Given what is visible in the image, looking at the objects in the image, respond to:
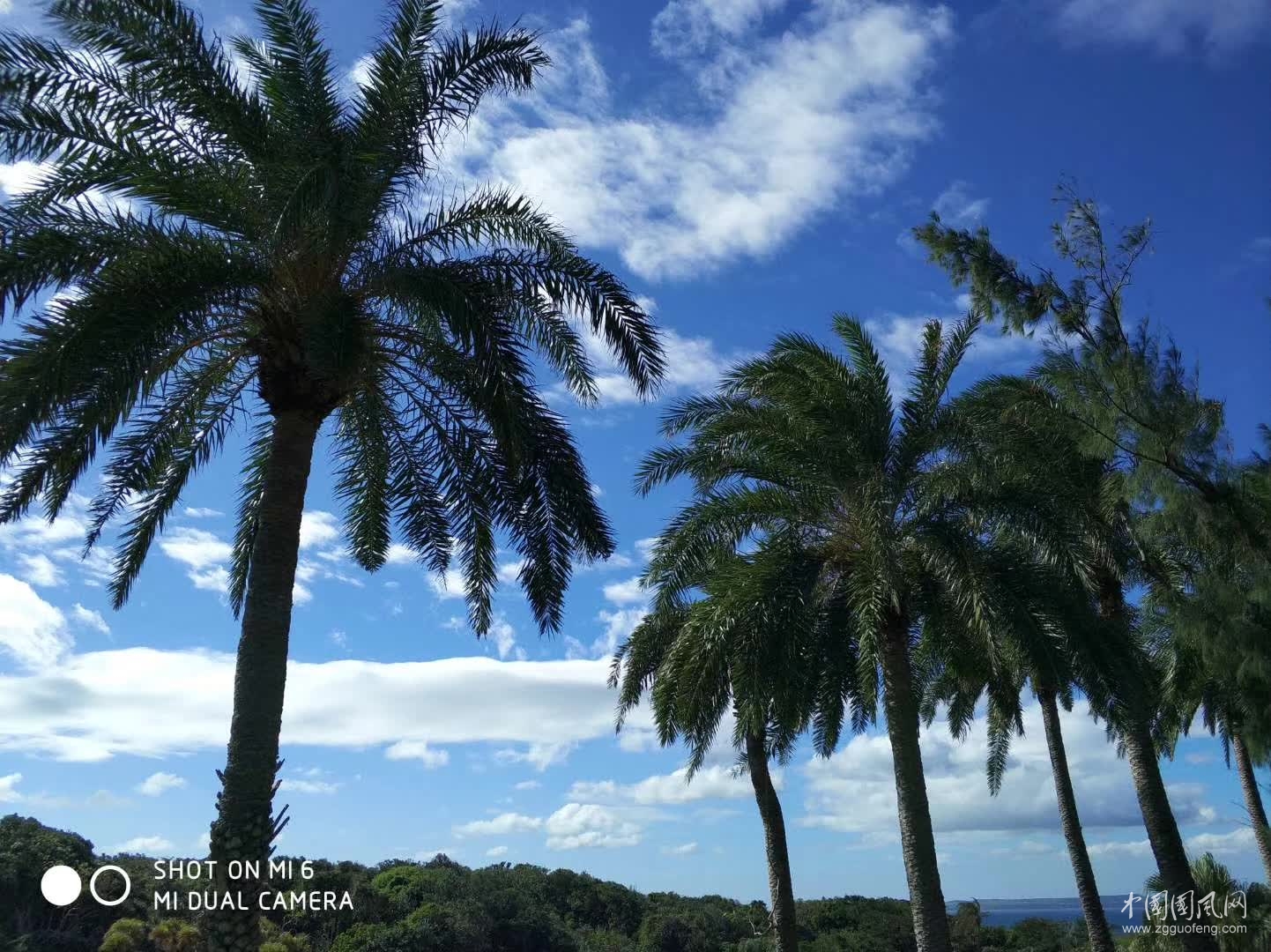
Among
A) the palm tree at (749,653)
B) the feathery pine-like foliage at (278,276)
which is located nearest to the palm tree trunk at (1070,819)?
the palm tree at (749,653)

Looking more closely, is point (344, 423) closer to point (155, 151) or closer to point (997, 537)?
point (155, 151)

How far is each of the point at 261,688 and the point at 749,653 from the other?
702cm

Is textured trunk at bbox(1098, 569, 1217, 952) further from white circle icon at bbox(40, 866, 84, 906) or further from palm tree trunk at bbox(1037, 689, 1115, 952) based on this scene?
white circle icon at bbox(40, 866, 84, 906)

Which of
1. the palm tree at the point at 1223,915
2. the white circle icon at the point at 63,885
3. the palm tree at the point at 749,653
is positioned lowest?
the palm tree at the point at 1223,915

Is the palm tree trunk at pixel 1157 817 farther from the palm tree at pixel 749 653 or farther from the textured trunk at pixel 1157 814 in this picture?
the palm tree at pixel 749 653

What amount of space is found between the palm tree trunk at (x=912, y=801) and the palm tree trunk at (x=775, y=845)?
5.59m

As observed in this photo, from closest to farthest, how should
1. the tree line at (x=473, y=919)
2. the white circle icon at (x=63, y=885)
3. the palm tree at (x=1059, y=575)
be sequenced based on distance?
1. the palm tree at (x=1059, y=575)
2. the white circle icon at (x=63, y=885)
3. the tree line at (x=473, y=919)

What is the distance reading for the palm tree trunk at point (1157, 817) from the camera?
17.2 m

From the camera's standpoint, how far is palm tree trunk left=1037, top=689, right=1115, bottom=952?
22375mm

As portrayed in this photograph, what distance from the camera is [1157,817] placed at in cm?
1753

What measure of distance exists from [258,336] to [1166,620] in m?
12.8

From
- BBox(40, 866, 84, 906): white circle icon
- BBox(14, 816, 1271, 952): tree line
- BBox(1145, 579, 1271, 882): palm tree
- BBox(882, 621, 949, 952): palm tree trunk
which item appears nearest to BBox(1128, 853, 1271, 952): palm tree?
BBox(14, 816, 1271, 952): tree line

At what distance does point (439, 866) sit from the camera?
42.7m

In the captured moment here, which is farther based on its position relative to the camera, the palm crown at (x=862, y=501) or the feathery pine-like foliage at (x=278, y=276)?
the palm crown at (x=862, y=501)
